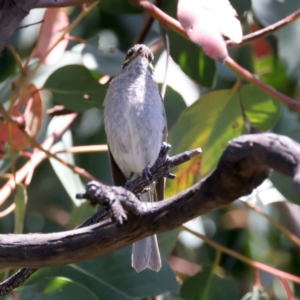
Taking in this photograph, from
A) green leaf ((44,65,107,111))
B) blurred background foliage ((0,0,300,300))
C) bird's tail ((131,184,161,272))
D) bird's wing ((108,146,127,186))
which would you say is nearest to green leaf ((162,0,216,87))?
blurred background foliage ((0,0,300,300))

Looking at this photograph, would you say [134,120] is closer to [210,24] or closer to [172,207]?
[210,24]

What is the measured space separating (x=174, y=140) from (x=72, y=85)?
1.43 ft

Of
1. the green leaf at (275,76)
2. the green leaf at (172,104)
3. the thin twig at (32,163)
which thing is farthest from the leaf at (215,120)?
the green leaf at (275,76)

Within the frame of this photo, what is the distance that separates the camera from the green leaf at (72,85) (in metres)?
2.14

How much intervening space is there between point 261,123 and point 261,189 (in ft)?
0.84

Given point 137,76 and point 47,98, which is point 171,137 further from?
point 47,98

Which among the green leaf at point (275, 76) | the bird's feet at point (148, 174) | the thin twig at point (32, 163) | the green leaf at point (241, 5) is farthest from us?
the green leaf at point (275, 76)

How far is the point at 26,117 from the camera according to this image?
200 centimetres

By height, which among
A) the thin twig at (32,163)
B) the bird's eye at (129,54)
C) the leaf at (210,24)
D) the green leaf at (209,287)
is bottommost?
the green leaf at (209,287)

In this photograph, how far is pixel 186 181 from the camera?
6.72ft

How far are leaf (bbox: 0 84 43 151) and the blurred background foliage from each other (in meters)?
0.07

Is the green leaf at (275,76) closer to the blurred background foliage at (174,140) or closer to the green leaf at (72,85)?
the blurred background foliage at (174,140)

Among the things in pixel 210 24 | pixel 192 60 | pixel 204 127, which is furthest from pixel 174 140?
pixel 210 24

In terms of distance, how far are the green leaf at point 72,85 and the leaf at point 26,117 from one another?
0.15 meters
